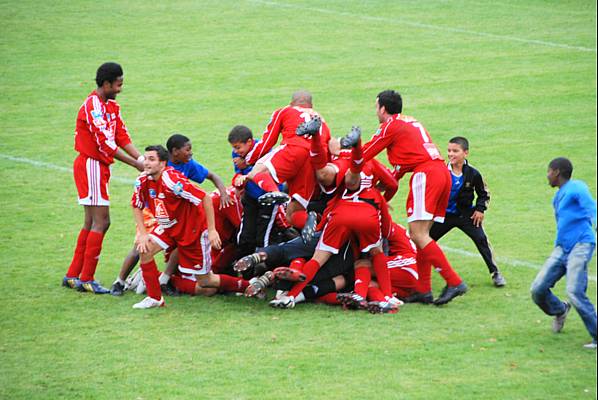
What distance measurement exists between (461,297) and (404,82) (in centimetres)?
942

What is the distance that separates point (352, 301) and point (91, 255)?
8.85 ft

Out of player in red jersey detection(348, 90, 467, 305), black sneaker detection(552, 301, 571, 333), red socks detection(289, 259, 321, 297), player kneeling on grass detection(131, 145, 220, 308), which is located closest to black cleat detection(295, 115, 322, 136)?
player in red jersey detection(348, 90, 467, 305)

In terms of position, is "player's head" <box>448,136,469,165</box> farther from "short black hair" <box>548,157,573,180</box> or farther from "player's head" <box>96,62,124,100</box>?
"player's head" <box>96,62,124,100</box>

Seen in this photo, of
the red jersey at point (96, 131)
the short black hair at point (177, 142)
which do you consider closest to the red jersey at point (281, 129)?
the short black hair at point (177, 142)

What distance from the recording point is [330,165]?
9633mm

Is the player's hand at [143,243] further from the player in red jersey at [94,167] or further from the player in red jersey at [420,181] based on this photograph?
the player in red jersey at [420,181]

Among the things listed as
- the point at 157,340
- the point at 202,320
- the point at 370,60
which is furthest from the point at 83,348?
the point at 370,60

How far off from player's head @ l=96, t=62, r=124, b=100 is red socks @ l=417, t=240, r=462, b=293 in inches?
137

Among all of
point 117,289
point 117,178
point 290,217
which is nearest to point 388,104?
point 290,217

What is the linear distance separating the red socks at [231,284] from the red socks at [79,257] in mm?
1459

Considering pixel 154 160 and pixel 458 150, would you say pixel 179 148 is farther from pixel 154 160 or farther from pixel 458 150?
pixel 458 150

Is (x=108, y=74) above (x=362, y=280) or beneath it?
above

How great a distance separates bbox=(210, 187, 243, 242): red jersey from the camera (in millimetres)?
10289

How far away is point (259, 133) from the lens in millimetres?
Result: 15844
